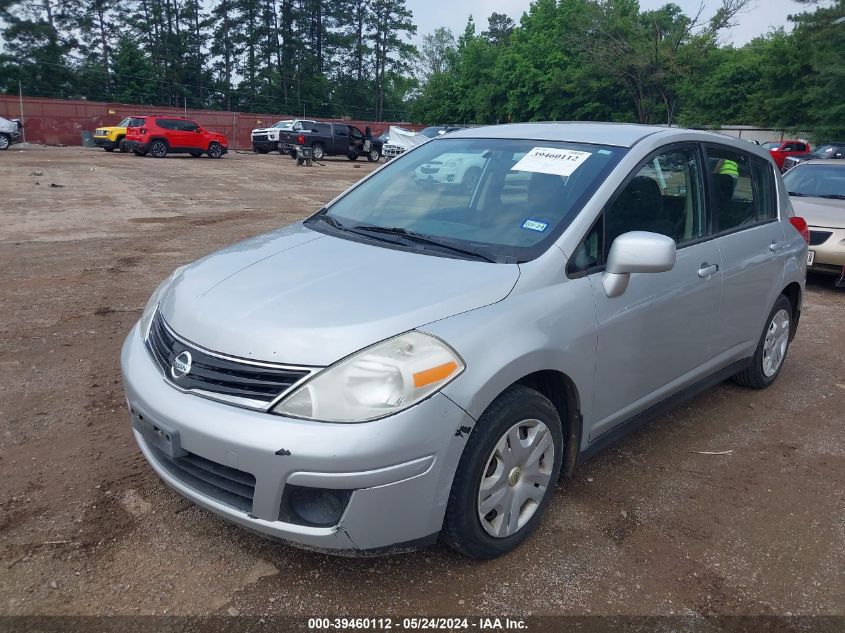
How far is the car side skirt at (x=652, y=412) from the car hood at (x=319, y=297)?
977mm

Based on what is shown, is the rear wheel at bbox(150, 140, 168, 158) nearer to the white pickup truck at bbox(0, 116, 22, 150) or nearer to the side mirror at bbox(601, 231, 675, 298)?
the white pickup truck at bbox(0, 116, 22, 150)

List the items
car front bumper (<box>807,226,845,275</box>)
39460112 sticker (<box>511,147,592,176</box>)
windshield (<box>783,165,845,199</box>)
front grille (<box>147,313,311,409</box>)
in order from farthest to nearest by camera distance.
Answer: windshield (<box>783,165,845,199</box>) < car front bumper (<box>807,226,845,275</box>) < 39460112 sticker (<box>511,147,592,176</box>) < front grille (<box>147,313,311,409</box>)

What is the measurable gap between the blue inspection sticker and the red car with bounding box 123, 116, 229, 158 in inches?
1124

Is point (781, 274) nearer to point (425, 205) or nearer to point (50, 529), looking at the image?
point (425, 205)

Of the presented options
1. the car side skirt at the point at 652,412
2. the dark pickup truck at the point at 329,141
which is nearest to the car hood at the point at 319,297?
the car side skirt at the point at 652,412

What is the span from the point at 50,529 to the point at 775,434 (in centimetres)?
388

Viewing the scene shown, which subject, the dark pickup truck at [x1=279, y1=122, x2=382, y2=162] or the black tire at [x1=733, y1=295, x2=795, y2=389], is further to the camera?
the dark pickup truck at [x1=279, y1=122, x2=382, y2=162]

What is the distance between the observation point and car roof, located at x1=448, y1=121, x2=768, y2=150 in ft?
11.7

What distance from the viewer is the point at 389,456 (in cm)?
229

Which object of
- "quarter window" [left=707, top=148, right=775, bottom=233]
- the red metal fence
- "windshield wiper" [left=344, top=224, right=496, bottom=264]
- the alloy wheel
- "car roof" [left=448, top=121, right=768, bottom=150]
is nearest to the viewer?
the alloy wheel

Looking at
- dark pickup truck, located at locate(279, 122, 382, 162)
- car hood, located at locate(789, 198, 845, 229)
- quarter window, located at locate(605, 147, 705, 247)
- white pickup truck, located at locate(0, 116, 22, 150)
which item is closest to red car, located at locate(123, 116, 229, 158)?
dark pickup truck, located at locate(279, 122, 382, 162)

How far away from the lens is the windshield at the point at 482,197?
313 cm

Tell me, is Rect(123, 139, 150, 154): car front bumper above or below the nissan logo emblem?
above

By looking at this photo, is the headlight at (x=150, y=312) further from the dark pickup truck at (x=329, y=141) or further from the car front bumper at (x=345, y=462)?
the dark pickup truck at (x=329, y=141)
